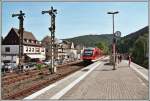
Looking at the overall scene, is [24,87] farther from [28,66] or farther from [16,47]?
[16,47]

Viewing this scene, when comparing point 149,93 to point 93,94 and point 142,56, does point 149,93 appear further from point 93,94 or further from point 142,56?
point 142,56

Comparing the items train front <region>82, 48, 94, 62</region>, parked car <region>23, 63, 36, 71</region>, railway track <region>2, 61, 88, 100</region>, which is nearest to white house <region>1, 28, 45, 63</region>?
train front <region>82, 48, 94, 62</region>

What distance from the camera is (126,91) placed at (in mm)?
15359

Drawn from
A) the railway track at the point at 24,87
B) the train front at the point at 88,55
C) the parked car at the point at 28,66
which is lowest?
the railway track at the point at 24,87

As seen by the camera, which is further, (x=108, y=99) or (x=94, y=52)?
(x=94, y=52)

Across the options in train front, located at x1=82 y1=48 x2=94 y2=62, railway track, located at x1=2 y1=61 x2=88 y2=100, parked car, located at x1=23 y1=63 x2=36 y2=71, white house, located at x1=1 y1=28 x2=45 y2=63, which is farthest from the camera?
white house, located at x1=1 y1=28 x2=45 y2=63

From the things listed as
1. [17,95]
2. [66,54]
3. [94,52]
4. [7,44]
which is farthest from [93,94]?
[66,54]

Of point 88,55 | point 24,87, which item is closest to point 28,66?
point 88,55

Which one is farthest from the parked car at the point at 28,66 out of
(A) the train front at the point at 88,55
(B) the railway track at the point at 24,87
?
(A) the train front at the point at 88,55

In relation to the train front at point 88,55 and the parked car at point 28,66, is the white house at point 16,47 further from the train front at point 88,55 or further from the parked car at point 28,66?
the parked car at point 28,66

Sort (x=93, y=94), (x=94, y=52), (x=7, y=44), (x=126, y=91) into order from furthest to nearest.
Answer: (x=7, y=44) → (x=94, y=52) → (x=126, y=91) → (x=93, y=94)

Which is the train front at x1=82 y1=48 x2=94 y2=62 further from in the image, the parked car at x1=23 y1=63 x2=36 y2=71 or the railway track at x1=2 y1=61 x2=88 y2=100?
the railway track at x1=2 y1=61 x2=88 y2=100

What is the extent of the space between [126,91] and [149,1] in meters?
4.78

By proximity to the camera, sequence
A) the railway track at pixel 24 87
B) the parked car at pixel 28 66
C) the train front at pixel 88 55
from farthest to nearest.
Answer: the train front at pixel 88 55 → the parked car at pixel 28 66 → the railway track at pixel 24 87
